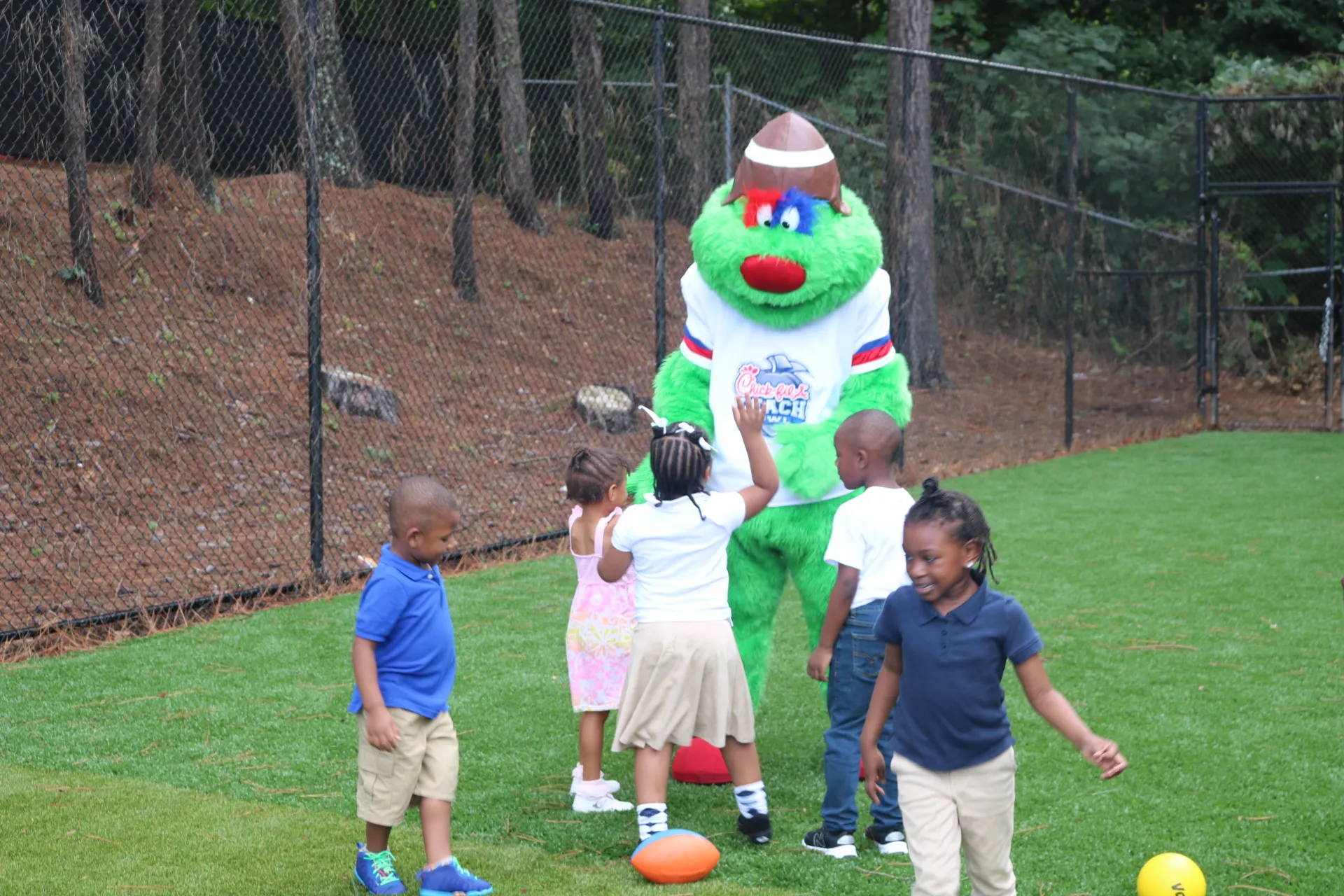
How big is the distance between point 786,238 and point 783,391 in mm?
473

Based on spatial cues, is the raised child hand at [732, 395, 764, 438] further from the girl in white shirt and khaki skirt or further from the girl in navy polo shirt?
the girl in navy polo shirt

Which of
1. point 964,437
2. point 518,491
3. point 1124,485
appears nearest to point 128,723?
point 518,491

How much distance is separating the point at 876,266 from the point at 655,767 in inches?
70.0

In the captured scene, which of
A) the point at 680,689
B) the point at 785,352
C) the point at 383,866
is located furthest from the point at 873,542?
the point at 383,866

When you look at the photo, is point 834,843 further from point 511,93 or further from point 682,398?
point 511,93

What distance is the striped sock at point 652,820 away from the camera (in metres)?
3.44

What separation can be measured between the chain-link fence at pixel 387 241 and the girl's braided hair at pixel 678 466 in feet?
11.2

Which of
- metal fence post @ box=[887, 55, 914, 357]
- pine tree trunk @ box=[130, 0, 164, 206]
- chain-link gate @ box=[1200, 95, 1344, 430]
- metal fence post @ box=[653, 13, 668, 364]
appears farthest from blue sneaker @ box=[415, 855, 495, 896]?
chain-link gate @ box=[1200, 95, 1344, 430]

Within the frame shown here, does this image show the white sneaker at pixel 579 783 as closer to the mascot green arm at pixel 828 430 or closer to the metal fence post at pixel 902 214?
the mascot green arm at pixel 828 430

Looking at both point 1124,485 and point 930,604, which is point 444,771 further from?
point 1124,485

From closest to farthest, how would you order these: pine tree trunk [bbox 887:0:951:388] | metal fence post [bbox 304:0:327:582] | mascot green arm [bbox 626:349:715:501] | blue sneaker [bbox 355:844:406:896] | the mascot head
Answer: blue sneaker [bbox 355:844:406:896] → the mascot head → mascot green arm [bbox 626:349:715:501] → metal fence post [bbox 304:0:327:582] → pine tree trunk [bbox 887:0:951:388]

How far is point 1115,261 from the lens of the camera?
12805mm

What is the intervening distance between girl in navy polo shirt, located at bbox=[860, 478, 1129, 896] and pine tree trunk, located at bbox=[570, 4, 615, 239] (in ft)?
22.0

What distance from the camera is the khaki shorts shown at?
3.17 meters
